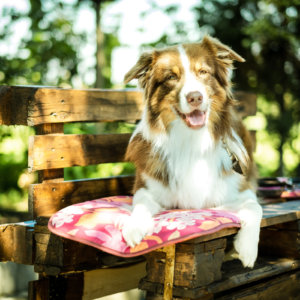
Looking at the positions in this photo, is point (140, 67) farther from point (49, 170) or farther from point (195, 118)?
point (49, 170)

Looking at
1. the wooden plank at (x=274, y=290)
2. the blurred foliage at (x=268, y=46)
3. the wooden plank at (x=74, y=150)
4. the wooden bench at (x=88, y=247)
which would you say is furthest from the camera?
the blurred foliage at (x=268, y=46)

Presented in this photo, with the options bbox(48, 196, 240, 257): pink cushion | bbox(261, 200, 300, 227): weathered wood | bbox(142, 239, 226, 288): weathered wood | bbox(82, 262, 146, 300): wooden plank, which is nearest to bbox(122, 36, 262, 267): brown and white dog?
bbox(261, 200, 300, 227): weathered wood

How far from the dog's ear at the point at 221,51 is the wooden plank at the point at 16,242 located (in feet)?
5.19

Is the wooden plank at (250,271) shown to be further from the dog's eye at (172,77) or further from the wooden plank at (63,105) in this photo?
the wooden plank at (63,105)

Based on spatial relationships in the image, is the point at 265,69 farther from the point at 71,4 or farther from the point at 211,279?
the point at 211,279

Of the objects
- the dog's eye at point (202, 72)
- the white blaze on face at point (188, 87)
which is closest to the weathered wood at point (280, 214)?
the white blaze on face at point (188, 87)

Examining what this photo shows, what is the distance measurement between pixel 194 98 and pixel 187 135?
368 mm

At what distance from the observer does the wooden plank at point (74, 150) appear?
113 inches

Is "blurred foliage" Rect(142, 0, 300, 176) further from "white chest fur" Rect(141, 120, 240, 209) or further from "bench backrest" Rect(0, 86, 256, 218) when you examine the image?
"white chest fur" Rect(141, 120, 240, 209)

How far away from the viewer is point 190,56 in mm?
2854

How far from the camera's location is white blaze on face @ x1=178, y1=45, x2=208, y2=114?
2684 mm

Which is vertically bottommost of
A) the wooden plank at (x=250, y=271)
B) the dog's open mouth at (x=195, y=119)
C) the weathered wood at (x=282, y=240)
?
the wooden plank at (x=250, y=271)

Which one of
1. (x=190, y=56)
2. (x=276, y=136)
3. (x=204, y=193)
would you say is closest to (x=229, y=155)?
(x=204, y=193)

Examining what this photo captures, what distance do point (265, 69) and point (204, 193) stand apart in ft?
14.8
